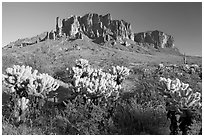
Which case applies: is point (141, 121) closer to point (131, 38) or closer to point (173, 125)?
point (173, 125)

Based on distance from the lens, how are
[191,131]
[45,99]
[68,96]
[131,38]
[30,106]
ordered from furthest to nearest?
1. [131,38]
2. [68,96]
3. [45,99]
4. [30,106]
5. [191,131]

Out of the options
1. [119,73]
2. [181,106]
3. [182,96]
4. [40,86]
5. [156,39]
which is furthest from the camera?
[156,39]

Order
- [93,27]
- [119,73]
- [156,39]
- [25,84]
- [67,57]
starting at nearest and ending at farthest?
[25,84] → [119,73] → [67,57] → [93,27] → [156,39]

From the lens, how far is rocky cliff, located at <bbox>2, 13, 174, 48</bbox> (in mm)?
117500

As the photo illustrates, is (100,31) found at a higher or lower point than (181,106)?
higher

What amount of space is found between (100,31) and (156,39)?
34.6 m

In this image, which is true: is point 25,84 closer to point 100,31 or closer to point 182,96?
point 182,96

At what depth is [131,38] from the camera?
135625 mm

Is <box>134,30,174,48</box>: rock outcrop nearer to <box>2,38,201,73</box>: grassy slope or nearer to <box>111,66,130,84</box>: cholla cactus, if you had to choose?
<box>2,38,201,73</box>: grassy slope

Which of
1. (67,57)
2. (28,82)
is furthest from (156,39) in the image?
(28,82)

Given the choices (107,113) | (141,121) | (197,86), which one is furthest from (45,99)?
(197,86)

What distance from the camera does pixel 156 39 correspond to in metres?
143

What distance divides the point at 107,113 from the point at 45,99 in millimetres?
2093

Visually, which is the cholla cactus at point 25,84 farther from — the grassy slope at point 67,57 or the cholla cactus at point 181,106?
the grassy slope at point 67,57
